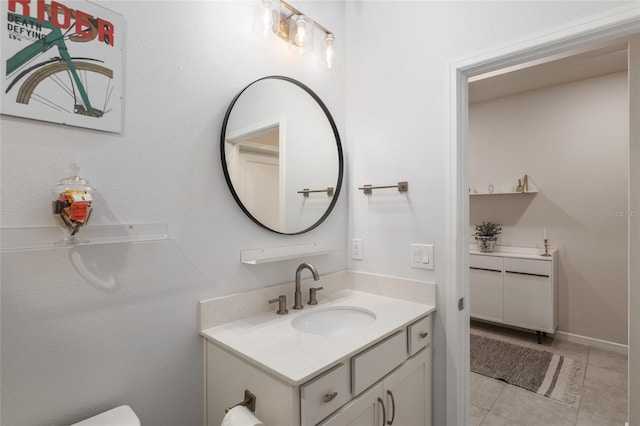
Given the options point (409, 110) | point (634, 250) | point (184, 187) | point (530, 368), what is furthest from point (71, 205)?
point (530, 368)

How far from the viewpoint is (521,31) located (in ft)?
4.25

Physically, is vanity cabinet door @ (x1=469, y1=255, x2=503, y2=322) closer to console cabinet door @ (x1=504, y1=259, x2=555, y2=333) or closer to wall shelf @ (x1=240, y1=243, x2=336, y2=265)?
console cabinet door @ (x1=504, y1=259, x2=555, y2=333)

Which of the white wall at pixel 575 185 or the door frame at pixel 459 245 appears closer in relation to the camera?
the door frame at pixel 459 245

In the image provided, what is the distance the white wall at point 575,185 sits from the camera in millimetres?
2809

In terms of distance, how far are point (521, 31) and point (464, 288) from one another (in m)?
1.16

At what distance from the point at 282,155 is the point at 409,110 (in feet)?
2.30

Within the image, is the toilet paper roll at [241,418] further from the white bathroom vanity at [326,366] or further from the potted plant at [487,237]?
the potted plant at [487,237]

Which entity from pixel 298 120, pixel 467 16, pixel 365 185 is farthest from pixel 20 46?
pixel 467 16

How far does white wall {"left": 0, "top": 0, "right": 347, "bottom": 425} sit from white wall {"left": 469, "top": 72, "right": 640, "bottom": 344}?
307 cm

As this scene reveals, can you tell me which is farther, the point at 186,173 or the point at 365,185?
the point at 365,185

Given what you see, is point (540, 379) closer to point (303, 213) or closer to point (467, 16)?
point (303, 213)

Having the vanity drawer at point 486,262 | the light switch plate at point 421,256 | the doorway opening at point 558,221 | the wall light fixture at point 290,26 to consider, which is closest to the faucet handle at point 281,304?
the light switch plate at point 421,256

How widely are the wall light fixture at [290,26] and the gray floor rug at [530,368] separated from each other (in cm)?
262

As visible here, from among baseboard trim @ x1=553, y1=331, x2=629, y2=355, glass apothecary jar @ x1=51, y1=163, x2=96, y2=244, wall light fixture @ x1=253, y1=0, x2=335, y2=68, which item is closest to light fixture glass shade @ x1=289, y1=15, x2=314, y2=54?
wall light fixture @ x1=253, y1=0, x2=335, y2=68
